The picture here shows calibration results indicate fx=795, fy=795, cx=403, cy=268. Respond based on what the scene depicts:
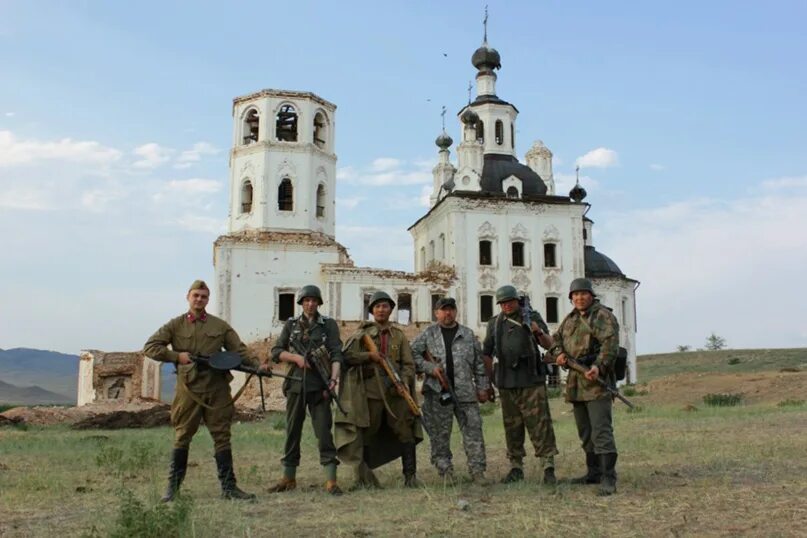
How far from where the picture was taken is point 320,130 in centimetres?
3659

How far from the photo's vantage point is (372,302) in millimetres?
8250

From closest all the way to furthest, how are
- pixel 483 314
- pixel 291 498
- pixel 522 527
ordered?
pixel 522 527 < pixel 291 498 < pixel 483 314

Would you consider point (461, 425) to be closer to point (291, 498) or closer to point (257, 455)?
point (291, 498)

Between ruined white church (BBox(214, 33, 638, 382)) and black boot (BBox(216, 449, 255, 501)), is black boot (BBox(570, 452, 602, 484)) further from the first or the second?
ruined white church (BBox(214, 33, 638, 382))

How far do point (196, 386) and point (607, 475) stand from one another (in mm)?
3871

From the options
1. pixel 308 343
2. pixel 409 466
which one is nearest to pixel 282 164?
pixel 308 343

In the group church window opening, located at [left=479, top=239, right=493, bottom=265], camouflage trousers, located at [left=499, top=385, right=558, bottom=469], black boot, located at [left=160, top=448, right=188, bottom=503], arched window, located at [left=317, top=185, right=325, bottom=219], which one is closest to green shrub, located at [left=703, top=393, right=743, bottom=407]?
camouflage trousers, located at [left=499, top=385, right=558, bottom=469]

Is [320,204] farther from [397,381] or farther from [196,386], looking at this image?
[196,386]

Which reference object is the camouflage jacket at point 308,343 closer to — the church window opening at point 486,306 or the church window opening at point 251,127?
the church window opening at point 251,127

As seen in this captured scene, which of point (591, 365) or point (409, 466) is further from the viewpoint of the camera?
point (409, 466)

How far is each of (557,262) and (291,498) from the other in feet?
114

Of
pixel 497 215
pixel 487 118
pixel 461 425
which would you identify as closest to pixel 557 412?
pixel 461 425

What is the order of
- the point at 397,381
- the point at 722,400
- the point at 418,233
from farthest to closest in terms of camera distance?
the point at 418,233
the point at 722,400
the point at 397,381

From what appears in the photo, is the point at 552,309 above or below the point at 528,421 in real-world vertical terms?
above
